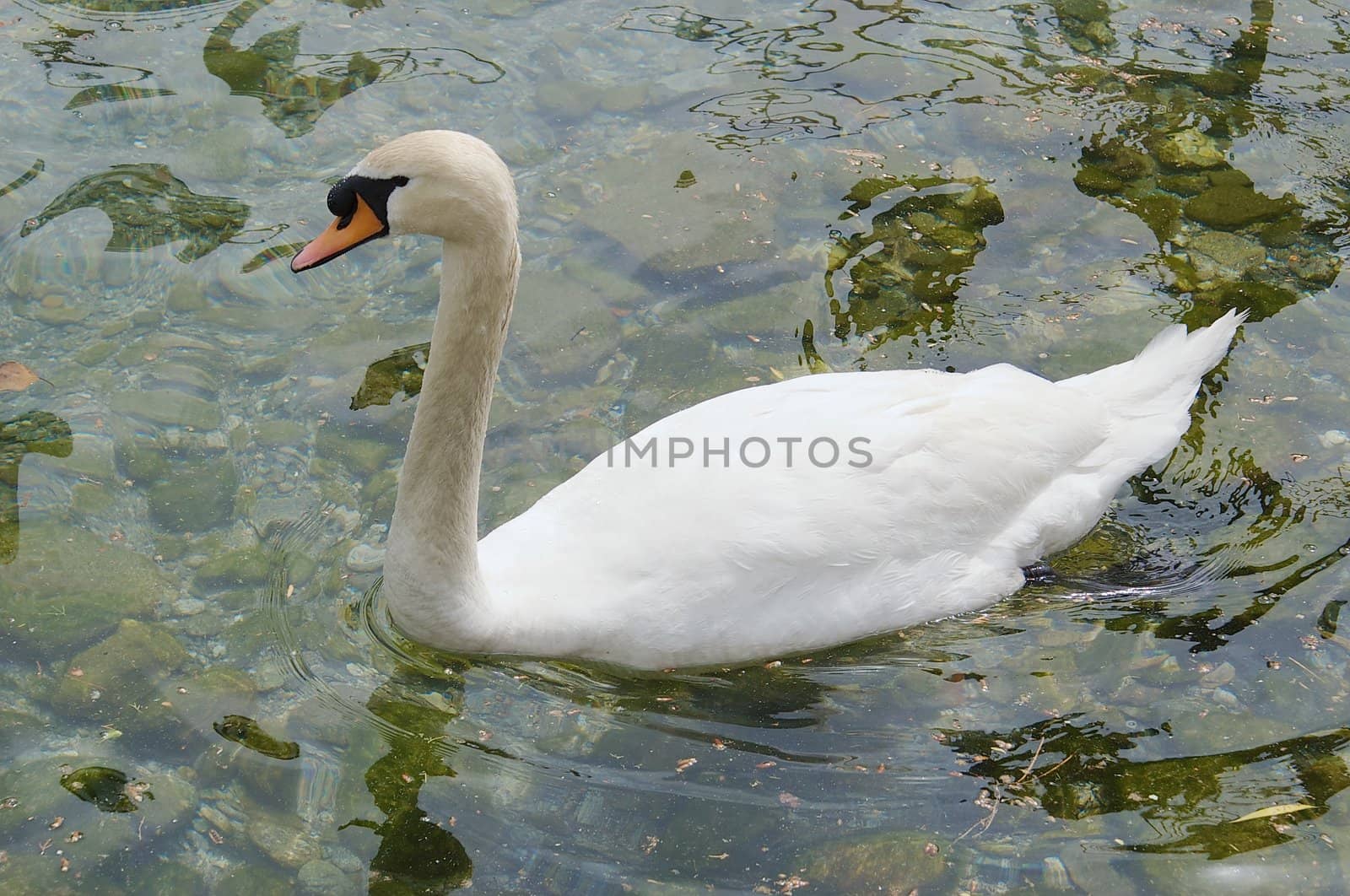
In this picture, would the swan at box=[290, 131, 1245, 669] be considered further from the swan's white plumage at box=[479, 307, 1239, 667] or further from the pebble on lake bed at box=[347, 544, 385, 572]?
the pebble on lake bed at box=[347, 544, 385, 572]

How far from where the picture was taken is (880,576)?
530 centimetres

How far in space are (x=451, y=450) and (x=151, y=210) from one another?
381 cm

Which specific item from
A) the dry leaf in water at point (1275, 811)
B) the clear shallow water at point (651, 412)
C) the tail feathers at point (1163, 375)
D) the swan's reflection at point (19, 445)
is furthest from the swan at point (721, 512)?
the swan's reflection at point (19, 445)

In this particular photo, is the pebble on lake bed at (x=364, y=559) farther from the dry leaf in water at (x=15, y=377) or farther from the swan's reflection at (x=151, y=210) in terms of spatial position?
the swan's reflection at (x=151, y=210)

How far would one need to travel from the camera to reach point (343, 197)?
14.0ft

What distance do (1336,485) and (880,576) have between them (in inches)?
97.3

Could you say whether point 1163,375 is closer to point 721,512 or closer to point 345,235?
point 721,512

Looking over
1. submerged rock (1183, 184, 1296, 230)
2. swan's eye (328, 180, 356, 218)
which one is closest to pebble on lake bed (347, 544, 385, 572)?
swan's eye (328, 180, 356, 218)

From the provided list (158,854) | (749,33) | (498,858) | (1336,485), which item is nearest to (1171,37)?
(749,33)

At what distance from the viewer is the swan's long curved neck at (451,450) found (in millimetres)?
4414

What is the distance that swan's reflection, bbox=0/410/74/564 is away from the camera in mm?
5863

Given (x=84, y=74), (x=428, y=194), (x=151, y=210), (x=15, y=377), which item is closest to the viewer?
(x=428, y=194)

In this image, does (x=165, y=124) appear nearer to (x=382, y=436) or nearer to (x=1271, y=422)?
(x=382, y=436)

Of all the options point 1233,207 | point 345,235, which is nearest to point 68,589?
point 345,235
